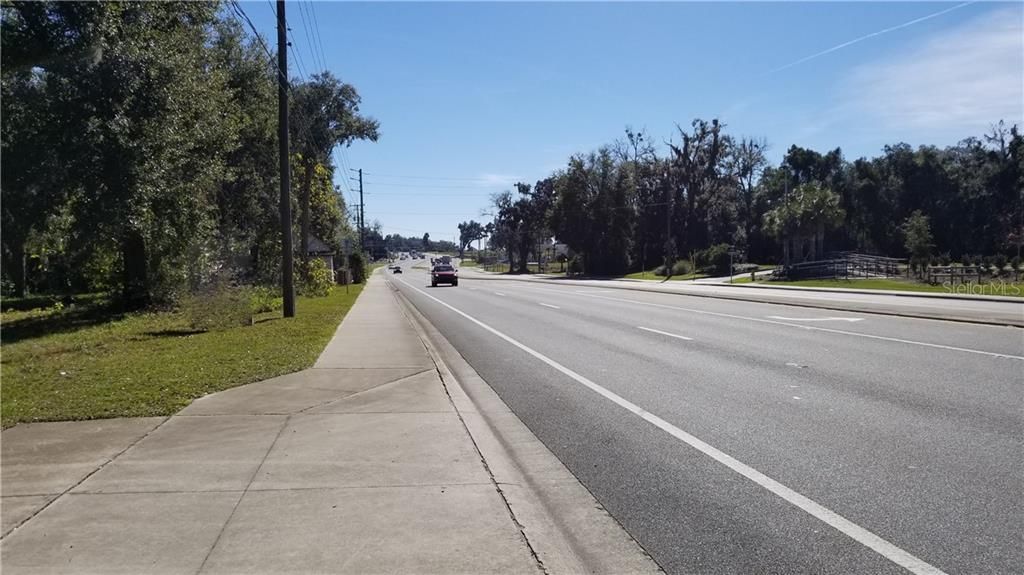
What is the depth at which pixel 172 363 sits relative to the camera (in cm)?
1183

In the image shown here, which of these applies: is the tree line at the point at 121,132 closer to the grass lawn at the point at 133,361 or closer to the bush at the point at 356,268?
the grass lawn at the point at 133,361

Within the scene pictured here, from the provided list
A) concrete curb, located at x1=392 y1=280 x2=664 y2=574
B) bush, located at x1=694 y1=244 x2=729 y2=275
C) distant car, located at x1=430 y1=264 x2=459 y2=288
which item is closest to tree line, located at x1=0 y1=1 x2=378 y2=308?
concrete curb, located at x1=392 y1=280 x2=664 y2=574

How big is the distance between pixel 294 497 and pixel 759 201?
339 ft

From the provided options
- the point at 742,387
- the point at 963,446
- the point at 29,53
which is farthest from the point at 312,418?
the point at 29,53

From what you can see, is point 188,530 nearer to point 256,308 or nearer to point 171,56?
point 171,56

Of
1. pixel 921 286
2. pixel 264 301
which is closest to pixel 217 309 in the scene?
pixel 264 301

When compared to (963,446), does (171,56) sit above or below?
above

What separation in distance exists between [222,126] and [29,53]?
18.7 feet

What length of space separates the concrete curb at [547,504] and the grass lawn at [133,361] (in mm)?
3634

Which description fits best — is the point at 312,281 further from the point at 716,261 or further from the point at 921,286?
the point at 716,261

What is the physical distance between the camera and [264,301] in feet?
95.3

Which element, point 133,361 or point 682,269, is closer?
point 133,361

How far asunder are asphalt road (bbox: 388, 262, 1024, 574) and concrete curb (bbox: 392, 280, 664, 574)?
5.6 inches

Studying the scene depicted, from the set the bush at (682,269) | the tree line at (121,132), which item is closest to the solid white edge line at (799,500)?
the tree line at (121,132)
